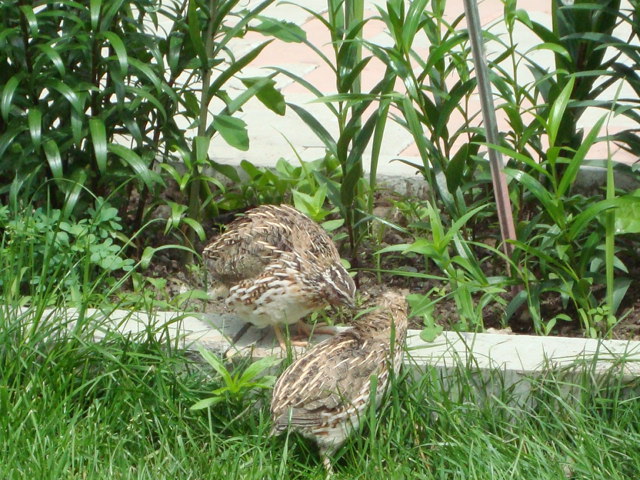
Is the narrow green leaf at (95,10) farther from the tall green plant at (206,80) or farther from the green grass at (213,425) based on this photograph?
the green grass at (213,425)

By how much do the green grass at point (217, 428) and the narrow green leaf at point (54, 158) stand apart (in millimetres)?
790

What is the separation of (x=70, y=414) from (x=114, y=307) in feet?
1.48

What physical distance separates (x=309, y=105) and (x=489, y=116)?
138 inches

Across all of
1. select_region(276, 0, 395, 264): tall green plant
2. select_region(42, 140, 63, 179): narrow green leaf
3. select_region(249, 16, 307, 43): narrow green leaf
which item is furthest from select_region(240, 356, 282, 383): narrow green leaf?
select_region(249, 16, 307, 43): narrow green leaf

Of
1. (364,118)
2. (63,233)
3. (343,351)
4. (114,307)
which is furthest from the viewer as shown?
(364,118)

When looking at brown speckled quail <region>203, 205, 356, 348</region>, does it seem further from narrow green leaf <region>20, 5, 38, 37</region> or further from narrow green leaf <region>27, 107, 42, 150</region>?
narrow green leaf <region>20, 5, 38, 37</region>

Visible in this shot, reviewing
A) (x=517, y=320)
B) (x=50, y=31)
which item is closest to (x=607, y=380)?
(x=517, y=320)

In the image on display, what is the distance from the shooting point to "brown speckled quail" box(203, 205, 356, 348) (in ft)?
14.1

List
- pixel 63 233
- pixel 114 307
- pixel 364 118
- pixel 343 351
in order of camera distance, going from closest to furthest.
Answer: pixel 343 351, pixel 114 307, pixel 63 233, pixel 364 118

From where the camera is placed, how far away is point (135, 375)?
411 centimetres

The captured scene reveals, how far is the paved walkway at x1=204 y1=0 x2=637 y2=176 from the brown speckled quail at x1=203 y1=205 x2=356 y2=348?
35.6 inches

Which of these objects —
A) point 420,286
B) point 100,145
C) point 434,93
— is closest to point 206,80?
point 100,145

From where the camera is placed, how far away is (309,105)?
7680 mm

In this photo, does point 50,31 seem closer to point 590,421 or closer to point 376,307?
point 376,307
